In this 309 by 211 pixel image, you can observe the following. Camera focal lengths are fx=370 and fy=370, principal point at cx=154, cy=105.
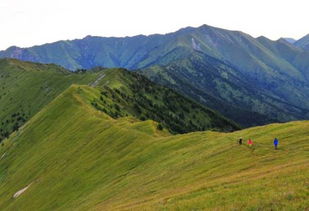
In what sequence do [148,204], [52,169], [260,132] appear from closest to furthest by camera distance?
1. [148,204]
2. [260,132]
3. [52,169]

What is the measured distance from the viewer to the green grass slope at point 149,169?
37.8 metres

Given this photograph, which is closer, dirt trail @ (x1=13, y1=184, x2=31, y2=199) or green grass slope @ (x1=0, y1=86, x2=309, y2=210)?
green grass slope @ (x1=0, y1=86, x2=309, y2=210)

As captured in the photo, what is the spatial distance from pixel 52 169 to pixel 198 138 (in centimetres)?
4758

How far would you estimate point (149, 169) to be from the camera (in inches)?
2753

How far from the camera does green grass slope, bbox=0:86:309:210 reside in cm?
3775

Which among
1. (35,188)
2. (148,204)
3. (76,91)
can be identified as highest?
(76,91)

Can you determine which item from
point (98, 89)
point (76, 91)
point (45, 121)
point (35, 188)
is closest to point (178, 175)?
point (35, 188)

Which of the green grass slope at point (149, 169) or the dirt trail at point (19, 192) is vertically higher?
the green grass slope at point (149, 169)

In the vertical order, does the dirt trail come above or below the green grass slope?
below

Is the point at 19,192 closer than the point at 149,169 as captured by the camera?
No

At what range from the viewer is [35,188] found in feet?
321

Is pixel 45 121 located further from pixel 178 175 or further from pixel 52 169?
pixel 178 175

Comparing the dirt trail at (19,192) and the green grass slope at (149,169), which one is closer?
the green grass slope at (149,169)

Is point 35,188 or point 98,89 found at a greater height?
point 98,89
